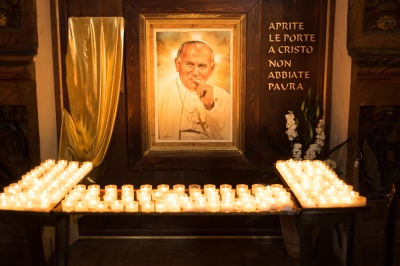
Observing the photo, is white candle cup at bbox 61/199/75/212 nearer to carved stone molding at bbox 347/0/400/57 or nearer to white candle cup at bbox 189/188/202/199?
white candle cup at bbox 189/188/202/199

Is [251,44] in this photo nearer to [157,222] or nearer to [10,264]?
[157,222]

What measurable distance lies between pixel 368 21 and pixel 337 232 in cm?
200

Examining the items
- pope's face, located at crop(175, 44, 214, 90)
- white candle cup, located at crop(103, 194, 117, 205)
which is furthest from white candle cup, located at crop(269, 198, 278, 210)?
pope's face, located at crop(175, 44, 214, 90)

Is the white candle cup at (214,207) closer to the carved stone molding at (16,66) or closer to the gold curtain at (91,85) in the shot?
the gold curtain at (91,85)

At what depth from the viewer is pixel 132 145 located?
521cm

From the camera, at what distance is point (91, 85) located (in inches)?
197

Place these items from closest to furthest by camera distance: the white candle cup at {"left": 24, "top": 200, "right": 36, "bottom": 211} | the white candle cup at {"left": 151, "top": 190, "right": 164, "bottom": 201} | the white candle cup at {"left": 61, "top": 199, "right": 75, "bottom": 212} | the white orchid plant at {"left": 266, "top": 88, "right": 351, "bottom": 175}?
the white candle cup at {"left": 24, "top": 200, "right": 36, "bottom": 211}, the white candle cup at {"left": 61, "top": 199, "right": 75, "bottom": 212}, the white candle cup at {"left": 151, "top": 190, "right": 164, "bottom": 201}, the white orchid plant at {"left": 266, "top": 88, "right": 351, "bottom": 175}

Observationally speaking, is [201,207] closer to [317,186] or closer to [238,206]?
[238,206]

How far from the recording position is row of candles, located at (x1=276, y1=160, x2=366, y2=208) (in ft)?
10.8

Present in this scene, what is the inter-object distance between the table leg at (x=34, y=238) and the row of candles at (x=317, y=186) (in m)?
1.88

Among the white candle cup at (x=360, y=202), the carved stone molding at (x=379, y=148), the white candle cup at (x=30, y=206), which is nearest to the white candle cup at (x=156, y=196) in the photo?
the white candle cup at (x=30, y=206)

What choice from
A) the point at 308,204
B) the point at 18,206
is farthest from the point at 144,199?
the point at 308,204

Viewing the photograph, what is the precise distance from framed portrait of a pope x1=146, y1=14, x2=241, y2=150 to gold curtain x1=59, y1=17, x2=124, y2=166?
38cm

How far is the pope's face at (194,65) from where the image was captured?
201 inches
